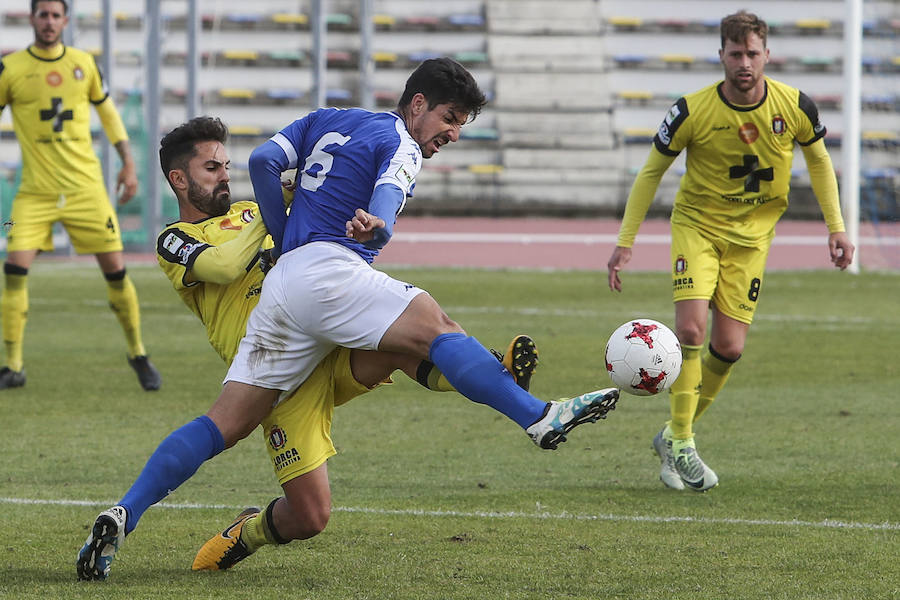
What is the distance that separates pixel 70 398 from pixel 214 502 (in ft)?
9.73

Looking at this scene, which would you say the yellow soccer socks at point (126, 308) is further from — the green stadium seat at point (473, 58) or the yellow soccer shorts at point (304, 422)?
the green stadium seat at point (473, 58)

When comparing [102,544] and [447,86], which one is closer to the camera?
[102,544]

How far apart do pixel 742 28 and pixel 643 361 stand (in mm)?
2319

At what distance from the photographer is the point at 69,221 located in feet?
29.0

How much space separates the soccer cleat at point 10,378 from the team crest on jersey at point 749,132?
4781 millimetres

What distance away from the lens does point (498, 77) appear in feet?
88.0

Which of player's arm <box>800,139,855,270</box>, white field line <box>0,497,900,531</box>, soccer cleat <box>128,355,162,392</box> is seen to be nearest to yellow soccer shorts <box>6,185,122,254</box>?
soccer cleat <box>128,355,162,392</box>

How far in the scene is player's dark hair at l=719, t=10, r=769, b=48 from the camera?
6.10 m

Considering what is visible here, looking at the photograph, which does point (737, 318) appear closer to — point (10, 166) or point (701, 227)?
point (701, 227)

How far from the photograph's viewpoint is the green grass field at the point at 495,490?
4.32m

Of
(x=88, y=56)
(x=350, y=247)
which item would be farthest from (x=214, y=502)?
(x=88, y=56)

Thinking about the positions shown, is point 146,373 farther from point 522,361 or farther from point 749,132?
point 522,361

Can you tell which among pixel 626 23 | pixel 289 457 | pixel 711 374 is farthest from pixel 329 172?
pixel 626 23

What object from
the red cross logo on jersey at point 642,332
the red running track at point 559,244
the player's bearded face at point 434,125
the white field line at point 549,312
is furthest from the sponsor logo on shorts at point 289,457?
the red running track at point 559,244
